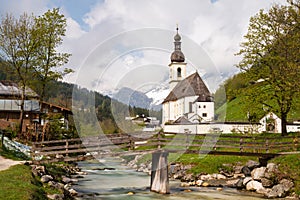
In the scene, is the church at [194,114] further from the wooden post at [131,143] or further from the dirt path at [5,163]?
the dirt path at [5,163]

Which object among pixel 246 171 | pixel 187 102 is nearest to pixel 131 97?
pixel 246 171

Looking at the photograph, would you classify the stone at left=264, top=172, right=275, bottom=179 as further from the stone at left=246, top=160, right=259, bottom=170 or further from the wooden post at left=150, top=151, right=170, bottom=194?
the wooden post at left=150, top=151, right=170, bottom=194

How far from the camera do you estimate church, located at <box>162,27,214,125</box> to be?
6650 centimetres

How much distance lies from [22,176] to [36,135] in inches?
726

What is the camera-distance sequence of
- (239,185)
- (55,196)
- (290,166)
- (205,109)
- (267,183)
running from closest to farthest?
1. (55,196)
2. (267,183)
3. (290,166)
4. (239,185)
5. (205,109)

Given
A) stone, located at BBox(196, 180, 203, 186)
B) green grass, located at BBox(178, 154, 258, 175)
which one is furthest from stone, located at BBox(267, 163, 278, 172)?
green grass, located at BBox(178, 154, 258, 175)

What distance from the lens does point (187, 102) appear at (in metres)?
69.3

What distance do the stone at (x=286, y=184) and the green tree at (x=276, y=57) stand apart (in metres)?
9.65

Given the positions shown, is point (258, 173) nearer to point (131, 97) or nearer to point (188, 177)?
point (188, 177)

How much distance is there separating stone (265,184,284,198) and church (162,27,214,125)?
33782 millimetres

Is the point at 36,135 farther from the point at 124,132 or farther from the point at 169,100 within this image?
the point at 169,100

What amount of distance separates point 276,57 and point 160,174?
57.9ft

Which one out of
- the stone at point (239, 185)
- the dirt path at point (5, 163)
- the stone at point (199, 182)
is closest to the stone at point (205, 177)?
the stone at point (199, 182)

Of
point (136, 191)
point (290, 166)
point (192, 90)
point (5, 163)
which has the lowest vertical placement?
point (136, 191)
